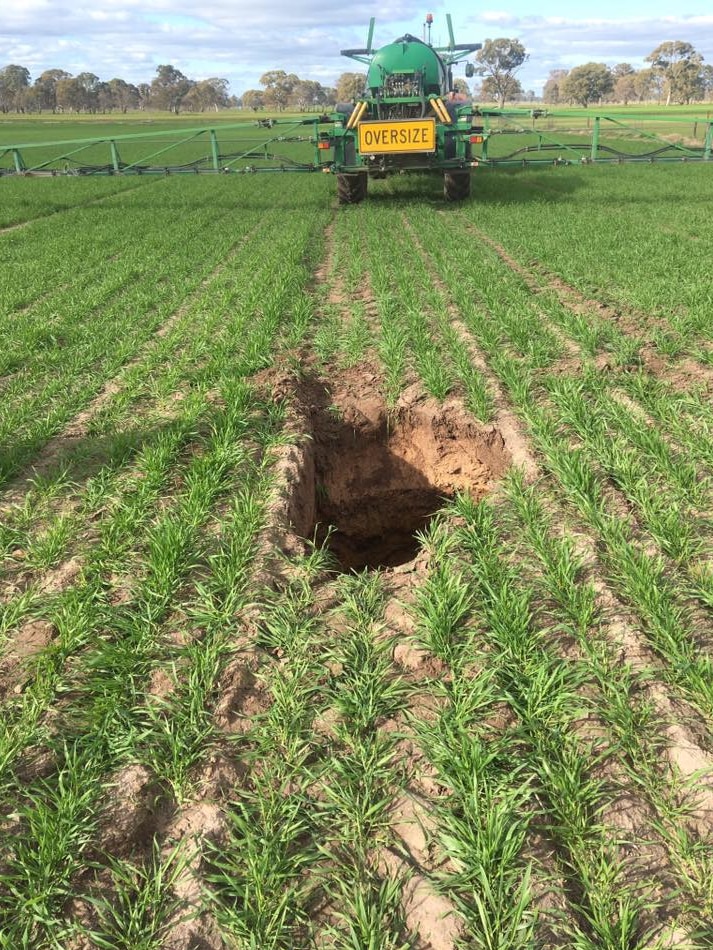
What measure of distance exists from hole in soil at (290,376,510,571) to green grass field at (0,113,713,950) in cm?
2

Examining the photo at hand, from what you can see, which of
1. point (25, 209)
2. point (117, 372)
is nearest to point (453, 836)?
point (117, 372)

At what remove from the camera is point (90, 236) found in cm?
1047

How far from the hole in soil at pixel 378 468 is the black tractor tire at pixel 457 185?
30.9ft

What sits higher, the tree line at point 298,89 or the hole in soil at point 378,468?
the tree line at point 298,89

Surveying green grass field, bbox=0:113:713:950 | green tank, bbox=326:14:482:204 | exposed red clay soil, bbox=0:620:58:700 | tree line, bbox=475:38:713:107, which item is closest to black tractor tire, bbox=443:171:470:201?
green tank, bbox=326:14:482:204

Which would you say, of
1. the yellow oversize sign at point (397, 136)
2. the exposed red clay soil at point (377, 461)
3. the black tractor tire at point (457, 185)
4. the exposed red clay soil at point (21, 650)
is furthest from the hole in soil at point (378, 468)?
the black tractor tire at point (457, 185)

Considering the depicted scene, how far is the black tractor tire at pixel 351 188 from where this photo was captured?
12.5 m

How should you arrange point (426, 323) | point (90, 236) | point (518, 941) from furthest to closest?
point (90, 236) < point (426, 323) < point (518, 941)

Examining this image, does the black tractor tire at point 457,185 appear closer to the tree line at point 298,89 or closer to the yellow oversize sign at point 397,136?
the yellow oversize sign at point 397,136

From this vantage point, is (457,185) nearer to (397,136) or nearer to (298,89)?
(397,136)

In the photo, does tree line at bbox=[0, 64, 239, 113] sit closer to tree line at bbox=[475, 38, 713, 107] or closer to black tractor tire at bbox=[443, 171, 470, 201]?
tree line at bbox=[475, 38, 713, 107]

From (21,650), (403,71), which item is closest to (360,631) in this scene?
(21,650)

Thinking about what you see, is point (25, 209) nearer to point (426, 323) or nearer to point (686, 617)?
point (426, 323)

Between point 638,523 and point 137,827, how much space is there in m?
2.60
